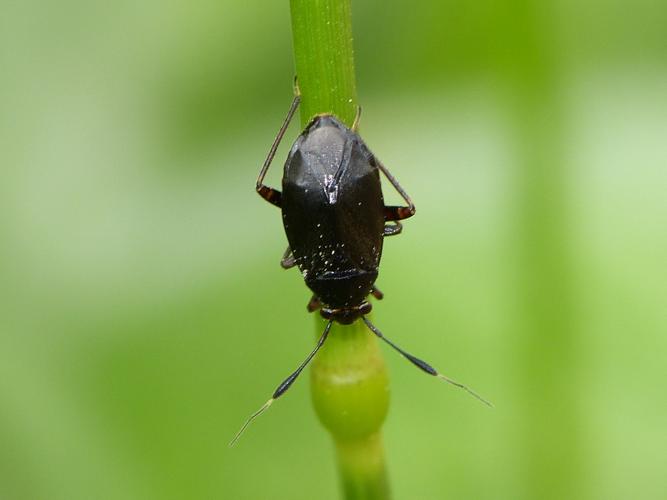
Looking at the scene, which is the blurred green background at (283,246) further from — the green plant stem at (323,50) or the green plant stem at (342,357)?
the green plant stem at (323,50)

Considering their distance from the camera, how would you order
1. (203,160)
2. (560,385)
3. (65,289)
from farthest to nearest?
1. (203,160)
2. (65,289)
3. (560,385)

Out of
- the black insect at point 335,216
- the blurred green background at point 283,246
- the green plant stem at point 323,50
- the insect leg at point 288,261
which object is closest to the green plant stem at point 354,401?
the black insect at point 335,216

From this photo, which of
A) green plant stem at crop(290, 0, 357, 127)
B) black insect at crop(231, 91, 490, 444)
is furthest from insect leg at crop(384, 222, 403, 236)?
green plant stem at crop(290, 0, 357, 127)

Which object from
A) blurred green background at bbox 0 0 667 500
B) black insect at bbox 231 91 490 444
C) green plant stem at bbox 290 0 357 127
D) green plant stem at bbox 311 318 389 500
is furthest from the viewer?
blurred green background at bbox 0 0 667 500

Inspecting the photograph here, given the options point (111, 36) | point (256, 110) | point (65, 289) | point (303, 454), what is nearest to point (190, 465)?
point (303, 454)

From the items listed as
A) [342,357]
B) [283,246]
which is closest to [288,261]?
[342,357]

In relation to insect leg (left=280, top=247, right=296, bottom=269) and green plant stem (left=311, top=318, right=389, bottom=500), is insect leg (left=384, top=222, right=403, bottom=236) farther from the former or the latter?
green plant stem (left=311, top=318, right=389, bottom=500)

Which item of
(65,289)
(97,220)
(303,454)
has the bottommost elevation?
(303,454)

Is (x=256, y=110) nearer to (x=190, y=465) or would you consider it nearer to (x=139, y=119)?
(x=139, y=119)
